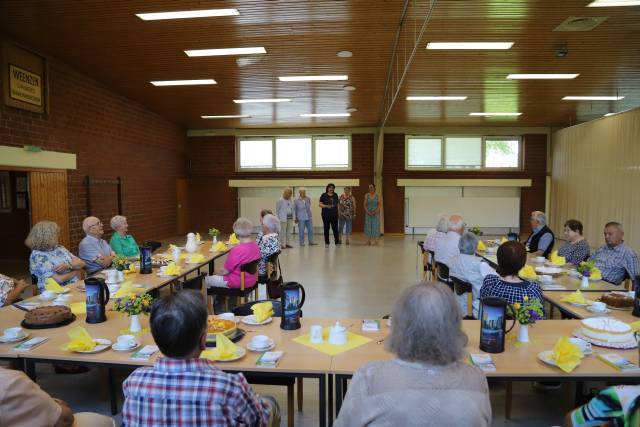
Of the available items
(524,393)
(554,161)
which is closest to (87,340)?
(524,393)

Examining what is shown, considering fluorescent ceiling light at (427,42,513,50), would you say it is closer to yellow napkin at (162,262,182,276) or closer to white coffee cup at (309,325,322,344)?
yellow napkin at (162,262,182,276)

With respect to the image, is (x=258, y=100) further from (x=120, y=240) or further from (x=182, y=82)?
(x=120, y=240)

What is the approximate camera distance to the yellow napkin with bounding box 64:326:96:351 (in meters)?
2.29

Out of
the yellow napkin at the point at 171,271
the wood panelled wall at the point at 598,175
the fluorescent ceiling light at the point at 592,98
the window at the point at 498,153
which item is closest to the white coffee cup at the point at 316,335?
the yellow napkin at the point at 171,271

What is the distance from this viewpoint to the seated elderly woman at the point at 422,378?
1.33m

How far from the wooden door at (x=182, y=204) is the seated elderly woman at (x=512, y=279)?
1259 cm

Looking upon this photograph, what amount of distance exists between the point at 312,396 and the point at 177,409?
2076 millimetres

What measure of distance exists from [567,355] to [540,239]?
4.33 meters

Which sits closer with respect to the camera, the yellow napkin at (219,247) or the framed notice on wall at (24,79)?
the yellow napkin at (219,247)

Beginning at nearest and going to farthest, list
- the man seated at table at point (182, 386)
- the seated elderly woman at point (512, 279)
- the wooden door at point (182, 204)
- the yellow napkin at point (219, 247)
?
the man seated at table at point (182, 386) → the seated elderly woman at point (512, 279) → the yellow napkin at point (219, 247) → the wooden door at point (182, 204)

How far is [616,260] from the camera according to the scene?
4348 mm

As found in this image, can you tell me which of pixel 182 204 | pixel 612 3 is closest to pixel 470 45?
pixel 612 3

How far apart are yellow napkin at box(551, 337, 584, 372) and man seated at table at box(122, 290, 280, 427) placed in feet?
4.69

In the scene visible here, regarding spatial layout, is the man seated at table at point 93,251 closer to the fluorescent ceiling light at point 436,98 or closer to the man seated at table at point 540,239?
the man seated at table at point 540,239
